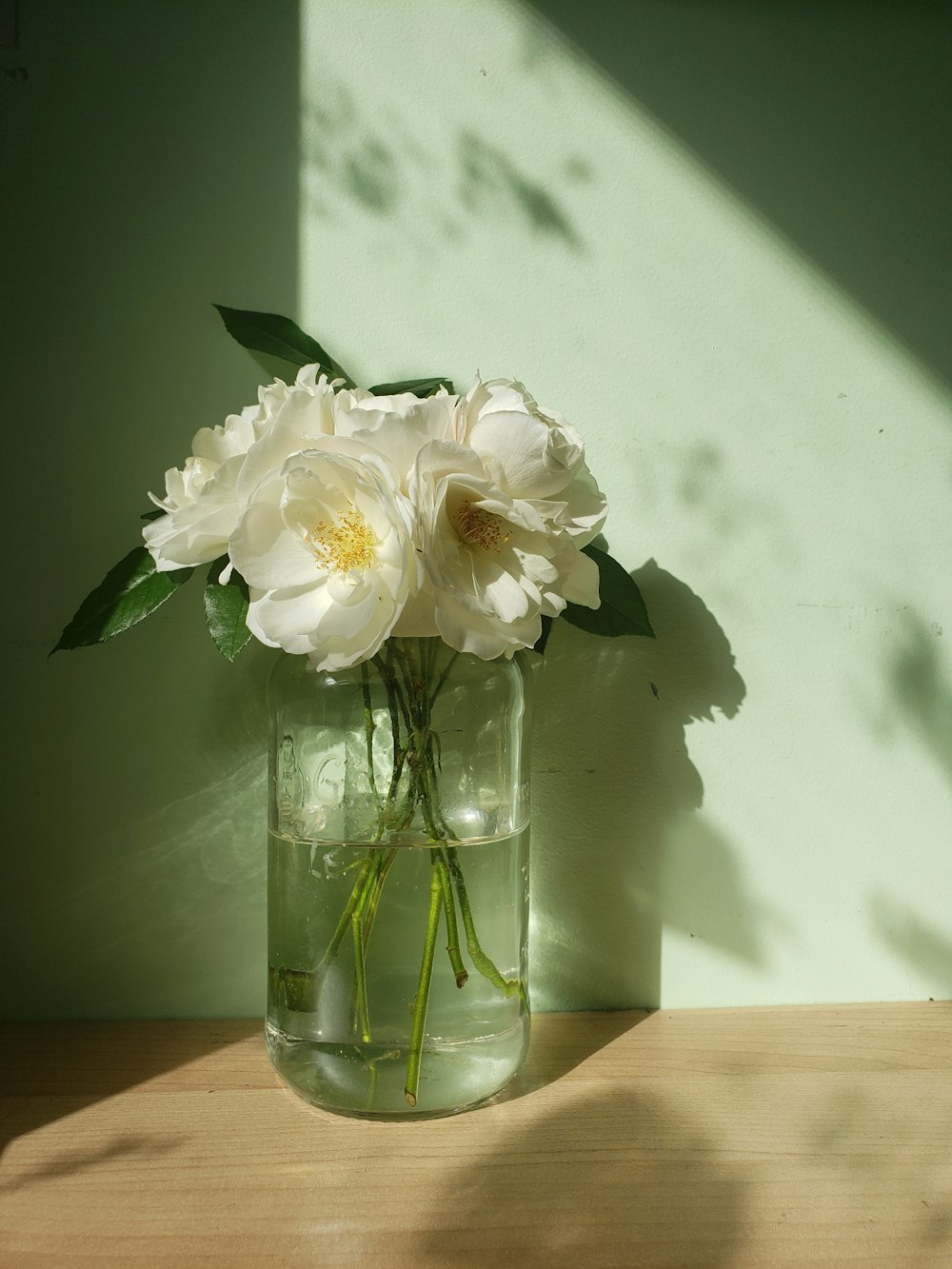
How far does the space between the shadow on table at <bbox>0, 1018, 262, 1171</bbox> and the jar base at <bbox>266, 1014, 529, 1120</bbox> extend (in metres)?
Result: 0.16

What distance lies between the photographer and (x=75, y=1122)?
2.65ft

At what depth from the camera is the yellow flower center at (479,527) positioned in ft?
2.30

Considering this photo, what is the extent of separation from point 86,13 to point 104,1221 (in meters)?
1.06

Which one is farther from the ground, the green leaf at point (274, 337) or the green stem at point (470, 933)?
the green leaf at point (274, 337)

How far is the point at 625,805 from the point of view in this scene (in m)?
1.03

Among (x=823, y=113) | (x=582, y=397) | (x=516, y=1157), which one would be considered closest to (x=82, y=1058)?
(x=516, y=1157)

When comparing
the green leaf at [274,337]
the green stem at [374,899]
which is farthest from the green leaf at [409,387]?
the green stem at [374,899]

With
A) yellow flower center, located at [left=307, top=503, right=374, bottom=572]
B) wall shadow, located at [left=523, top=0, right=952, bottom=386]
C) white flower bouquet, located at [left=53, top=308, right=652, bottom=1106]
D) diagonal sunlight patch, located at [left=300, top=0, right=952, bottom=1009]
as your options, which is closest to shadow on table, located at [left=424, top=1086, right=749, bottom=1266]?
white flower bouquet, located at [left=53, top=308, right=652, bottom=1106]

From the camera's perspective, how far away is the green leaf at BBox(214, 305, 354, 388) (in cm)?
→ 90

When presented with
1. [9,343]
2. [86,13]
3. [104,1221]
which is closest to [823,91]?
[86,13]

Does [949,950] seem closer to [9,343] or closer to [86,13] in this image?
[9,343]

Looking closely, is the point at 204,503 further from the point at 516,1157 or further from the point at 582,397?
the point at 516,1157

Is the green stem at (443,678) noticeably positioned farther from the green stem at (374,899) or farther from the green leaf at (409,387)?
the green leaf at (409,387)

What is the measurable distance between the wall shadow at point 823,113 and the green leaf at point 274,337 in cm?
36
